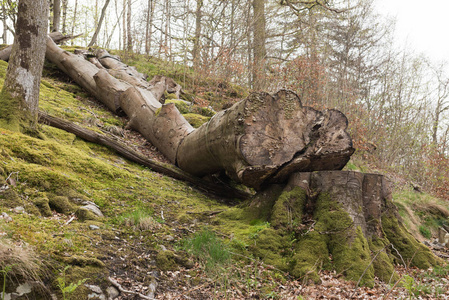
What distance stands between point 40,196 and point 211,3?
11.7 metres

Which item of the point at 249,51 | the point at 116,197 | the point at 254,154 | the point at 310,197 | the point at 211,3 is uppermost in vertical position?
the point at 211,3

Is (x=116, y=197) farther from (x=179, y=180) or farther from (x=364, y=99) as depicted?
(x=364, y=99)

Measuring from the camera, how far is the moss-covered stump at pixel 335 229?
11.4 ft

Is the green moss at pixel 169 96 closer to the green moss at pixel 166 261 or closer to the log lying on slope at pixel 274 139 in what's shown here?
the log lying on slope at pixel 274 139

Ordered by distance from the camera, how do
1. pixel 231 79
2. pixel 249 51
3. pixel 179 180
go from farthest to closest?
1. pixel 249 51
2. pixel 231 79
3. pixel 179 180

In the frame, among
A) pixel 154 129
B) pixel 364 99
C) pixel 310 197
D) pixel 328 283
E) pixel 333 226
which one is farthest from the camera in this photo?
pixel 364 99

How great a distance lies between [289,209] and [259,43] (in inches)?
429

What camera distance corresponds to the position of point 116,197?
4398 mm

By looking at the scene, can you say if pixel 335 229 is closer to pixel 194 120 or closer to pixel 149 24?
pixel 194 120

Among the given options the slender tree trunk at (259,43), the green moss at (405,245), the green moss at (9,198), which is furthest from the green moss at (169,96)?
the green moss at (405,245)

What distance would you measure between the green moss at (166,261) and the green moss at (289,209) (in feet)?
4.52

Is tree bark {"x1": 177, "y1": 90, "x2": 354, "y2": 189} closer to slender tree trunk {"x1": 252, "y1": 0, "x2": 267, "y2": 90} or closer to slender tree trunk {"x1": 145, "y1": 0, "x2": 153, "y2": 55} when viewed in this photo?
slender tree trunk {"x1": 252, "y1": 0, "x2": 267, "y2": 90}

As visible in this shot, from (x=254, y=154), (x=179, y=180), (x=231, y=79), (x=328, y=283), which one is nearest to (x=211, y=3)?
(x=231, y=79)

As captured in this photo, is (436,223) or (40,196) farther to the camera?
(436,223)
